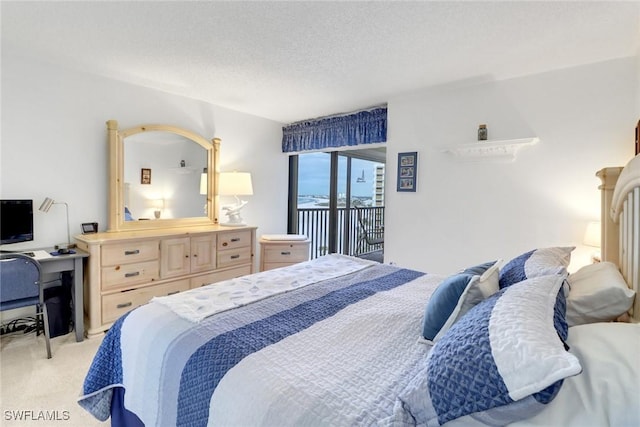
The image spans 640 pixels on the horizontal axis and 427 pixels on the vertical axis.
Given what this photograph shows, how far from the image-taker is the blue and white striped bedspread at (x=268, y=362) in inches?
34.1

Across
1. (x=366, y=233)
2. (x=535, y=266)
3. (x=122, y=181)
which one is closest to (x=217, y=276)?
(x=122, y=181)

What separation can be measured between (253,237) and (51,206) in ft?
6.22

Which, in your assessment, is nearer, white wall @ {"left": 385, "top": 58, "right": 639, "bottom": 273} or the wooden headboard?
the wooden headboard

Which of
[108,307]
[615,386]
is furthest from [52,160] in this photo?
[615,386]

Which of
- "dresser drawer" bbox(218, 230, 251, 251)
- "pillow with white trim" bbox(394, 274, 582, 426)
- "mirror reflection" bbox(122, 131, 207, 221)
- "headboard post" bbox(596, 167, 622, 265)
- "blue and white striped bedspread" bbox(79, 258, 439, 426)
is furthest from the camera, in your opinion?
"dresser drawer" bbox(218, 230, 251, 251)

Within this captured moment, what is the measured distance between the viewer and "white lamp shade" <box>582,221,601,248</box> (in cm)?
223

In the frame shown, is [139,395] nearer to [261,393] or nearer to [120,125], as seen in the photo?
[261,393]

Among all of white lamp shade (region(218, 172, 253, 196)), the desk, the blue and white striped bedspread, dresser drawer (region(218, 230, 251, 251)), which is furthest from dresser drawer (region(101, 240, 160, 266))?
the blue and white striped bedspread

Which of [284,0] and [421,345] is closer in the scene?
A: [421,345]

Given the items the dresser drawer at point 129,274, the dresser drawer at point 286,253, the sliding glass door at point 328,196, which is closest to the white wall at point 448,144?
the dresser drawer at point 129,274

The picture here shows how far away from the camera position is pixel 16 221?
2436mm

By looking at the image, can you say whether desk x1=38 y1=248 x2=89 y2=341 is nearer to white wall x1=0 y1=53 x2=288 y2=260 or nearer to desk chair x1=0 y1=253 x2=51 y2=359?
desk chair x1=0 y1=253 x2=51 y2=359

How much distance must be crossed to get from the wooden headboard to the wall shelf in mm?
1110

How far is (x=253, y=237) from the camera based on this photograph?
3809mm
